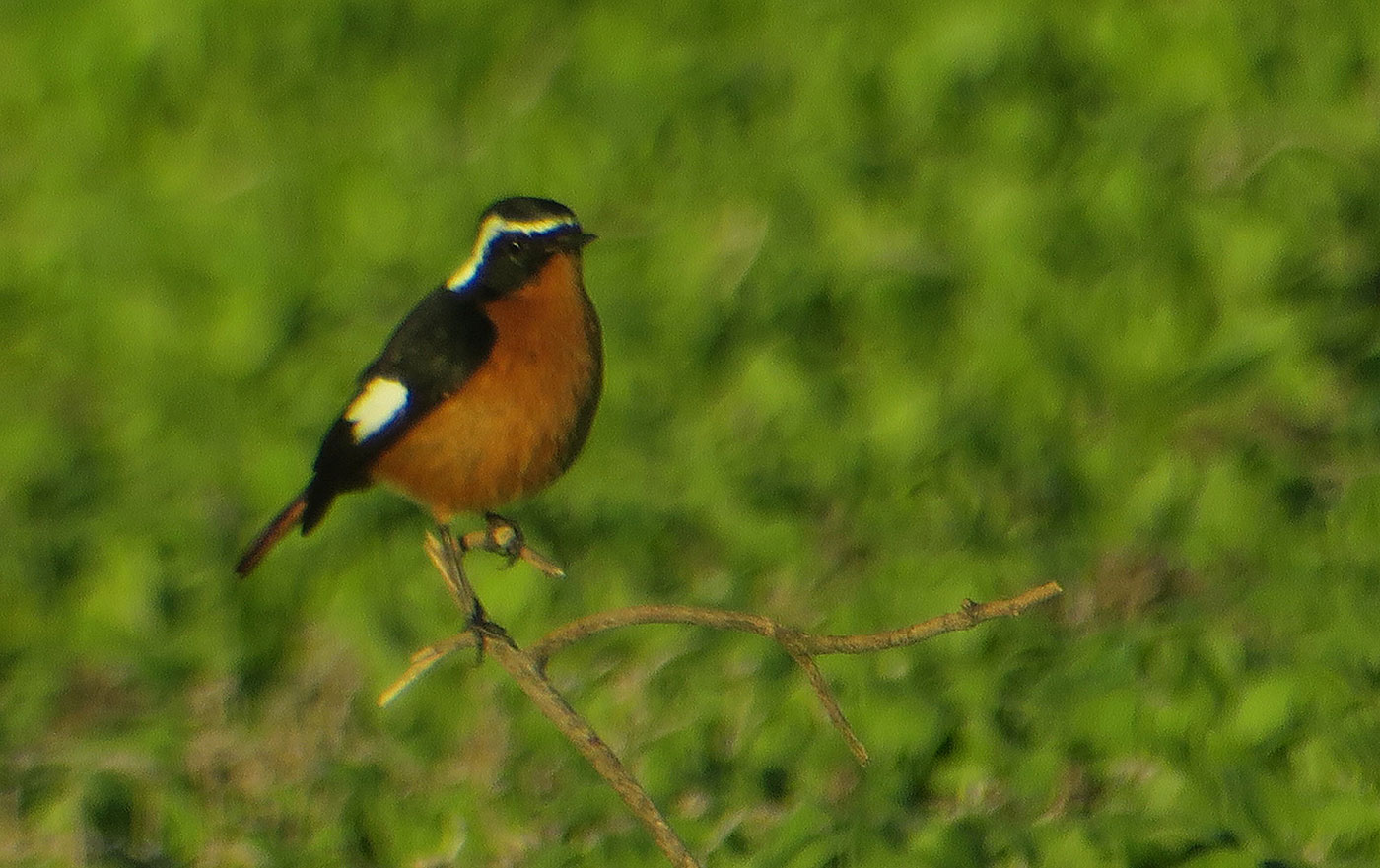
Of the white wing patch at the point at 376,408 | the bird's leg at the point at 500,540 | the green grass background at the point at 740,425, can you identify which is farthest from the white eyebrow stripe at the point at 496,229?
the green grass background at the point at 740,425

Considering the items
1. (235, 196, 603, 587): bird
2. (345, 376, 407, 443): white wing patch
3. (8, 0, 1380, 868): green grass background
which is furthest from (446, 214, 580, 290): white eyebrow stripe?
(8, 0, 1380, 868): green grass background

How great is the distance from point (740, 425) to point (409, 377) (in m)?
2.55

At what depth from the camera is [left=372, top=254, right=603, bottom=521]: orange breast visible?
12.1 feet

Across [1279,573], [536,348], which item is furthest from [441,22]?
[536,348]

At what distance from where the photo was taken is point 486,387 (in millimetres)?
3801

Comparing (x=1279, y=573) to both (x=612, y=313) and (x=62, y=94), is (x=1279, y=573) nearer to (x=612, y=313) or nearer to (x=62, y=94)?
(x=612, y=313)

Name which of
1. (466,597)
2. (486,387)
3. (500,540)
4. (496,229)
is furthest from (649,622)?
(500,540)

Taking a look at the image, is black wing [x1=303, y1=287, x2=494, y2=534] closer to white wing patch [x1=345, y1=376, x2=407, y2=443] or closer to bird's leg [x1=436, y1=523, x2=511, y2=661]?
white wing patch [x1=345, y1=376, x2=407, y2=443]

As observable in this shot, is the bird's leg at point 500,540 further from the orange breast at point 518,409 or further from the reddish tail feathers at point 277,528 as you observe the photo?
the reddish tail feathers at point 277,528

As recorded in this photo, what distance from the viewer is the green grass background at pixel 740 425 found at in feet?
16.3

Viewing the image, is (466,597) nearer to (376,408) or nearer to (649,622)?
(376,408)

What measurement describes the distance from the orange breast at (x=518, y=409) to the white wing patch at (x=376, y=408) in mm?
54

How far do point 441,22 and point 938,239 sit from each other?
8.19 feet

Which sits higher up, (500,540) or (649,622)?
(500,540)
